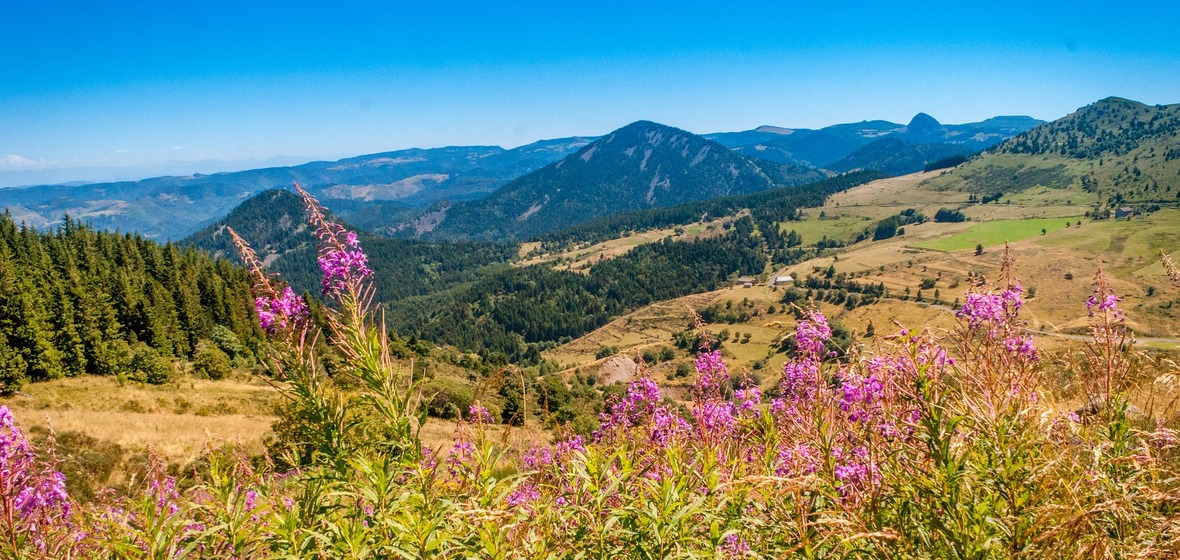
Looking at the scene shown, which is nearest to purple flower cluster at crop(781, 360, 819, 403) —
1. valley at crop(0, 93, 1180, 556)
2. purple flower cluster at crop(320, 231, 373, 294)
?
valley at crop(0, 93, 1180, 556)

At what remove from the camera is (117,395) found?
3409 cm

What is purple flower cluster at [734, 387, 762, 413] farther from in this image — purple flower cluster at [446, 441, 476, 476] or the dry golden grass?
the dry golden grass

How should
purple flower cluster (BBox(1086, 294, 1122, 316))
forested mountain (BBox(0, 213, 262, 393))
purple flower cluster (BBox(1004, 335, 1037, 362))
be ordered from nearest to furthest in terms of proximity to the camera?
1. purple flower cluster (BBox(1086, 294, 1122, 316))
2. purple flower cluster (BBox(1004, 335, 1037, 362))
3. forested mountain (BBox(0, 213, 262, 393))

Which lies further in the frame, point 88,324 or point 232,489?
point 88,324

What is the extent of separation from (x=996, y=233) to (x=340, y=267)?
211497 millimetres

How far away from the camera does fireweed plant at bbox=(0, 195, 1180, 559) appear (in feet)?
9.12

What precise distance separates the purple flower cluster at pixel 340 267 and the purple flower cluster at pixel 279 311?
12.0 inches

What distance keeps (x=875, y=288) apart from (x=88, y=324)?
5839 inches

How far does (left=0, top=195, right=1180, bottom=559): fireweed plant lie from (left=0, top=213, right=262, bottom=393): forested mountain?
25.7 meters

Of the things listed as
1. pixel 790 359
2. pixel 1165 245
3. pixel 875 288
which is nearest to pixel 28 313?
pixel 790 359

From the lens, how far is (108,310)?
4550 cm

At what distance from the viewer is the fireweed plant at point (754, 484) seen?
2779mm

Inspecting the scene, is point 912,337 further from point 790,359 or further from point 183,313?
point 183,313

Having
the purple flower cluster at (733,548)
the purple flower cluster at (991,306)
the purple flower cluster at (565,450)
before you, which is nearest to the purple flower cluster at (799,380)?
the purple flower cluster at (733,548)
